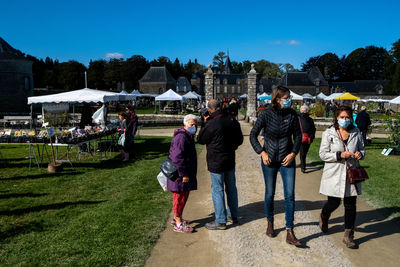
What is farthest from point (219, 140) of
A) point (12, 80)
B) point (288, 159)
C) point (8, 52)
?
point (8, 52)

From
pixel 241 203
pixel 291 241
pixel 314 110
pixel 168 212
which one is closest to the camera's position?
pixel 291 241

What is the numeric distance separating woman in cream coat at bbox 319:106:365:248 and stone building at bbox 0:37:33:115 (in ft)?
130

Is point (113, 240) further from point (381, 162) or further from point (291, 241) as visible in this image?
point (381, 162)

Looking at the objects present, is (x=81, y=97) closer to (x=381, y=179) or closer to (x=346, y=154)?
(x=381, y=179)

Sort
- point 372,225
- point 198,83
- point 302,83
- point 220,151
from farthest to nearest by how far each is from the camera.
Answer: point 198,83
point 302,83
point 372,225
point 220,151

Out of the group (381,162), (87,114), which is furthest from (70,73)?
(381,162)

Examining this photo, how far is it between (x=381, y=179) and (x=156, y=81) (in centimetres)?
6427

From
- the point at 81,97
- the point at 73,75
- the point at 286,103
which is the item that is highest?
the point at 73,75

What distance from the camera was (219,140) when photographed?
14.5 feet

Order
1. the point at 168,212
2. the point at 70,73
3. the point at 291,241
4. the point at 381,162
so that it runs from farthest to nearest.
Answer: the point at 70,73
the point at 381,162
the point at 168,212
the point at 291,241

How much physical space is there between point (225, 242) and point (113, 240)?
5.01ft

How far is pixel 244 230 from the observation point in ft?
15.0

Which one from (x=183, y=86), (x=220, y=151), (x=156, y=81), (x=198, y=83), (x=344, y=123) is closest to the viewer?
(x=344, y=123)

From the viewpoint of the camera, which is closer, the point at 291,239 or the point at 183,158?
the point at 291,239
